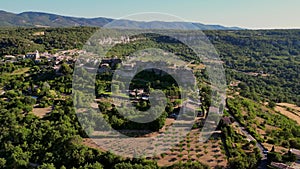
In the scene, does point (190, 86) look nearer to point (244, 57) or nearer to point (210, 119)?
point (210, 119)

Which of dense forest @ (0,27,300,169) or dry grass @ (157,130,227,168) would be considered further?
dry grass @ (157,130,227,168)

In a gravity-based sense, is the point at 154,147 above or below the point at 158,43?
below

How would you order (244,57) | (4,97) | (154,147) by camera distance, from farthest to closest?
(244,57), (4,97), (154,147)

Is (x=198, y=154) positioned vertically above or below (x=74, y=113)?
below

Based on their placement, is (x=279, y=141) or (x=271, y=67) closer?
(x=279, y=141)

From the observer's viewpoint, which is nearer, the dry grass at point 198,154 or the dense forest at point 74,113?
the dense forest at point 74,113

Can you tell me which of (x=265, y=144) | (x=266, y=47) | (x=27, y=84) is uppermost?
(x=266, y=47)

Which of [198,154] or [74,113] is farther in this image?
[74,113]

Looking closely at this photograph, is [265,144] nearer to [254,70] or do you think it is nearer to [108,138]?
[108,138]

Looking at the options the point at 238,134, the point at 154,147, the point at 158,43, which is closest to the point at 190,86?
the point at 238,134

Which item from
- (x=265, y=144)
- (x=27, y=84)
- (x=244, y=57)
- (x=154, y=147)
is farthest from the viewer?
(x=244, y=57)
